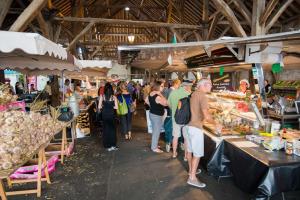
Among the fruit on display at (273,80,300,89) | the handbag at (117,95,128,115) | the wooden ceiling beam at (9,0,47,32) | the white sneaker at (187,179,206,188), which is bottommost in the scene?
the white sneaker at (187,179,206,188)

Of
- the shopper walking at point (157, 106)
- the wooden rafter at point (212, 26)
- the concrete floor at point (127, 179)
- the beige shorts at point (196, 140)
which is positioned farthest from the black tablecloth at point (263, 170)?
the wooden rafter at point (212, 26)

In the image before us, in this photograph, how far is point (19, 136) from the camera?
2.81 metres

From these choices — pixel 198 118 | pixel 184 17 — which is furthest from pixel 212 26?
pixel 198 118

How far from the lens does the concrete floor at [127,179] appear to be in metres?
3.56

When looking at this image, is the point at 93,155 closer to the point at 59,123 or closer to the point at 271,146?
the point at 59,123

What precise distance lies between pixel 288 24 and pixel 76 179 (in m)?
9.23

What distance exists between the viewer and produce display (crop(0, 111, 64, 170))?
2.55 meters

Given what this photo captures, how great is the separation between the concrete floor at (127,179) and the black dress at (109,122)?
0.93 feet

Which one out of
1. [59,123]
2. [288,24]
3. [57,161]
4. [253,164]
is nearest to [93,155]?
[57,161]

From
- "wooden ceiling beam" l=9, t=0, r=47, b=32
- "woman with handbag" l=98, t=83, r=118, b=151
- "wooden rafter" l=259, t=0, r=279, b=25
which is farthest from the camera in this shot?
"woman with handbag" l=98, t=83, r=118, b=151

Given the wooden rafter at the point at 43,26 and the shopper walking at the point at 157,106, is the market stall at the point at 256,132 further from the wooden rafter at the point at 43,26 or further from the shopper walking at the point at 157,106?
the wooden rafter at the point at 43,26

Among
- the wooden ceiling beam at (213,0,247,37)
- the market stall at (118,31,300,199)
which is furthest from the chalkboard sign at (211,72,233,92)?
the market stall at (118,31,300,199)

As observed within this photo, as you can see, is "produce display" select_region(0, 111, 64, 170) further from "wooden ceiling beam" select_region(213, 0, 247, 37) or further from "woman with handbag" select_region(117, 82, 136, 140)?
"wooden ceiling beam" select_region(213, 0, 247, 37)

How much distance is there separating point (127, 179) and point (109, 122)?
2070mm
